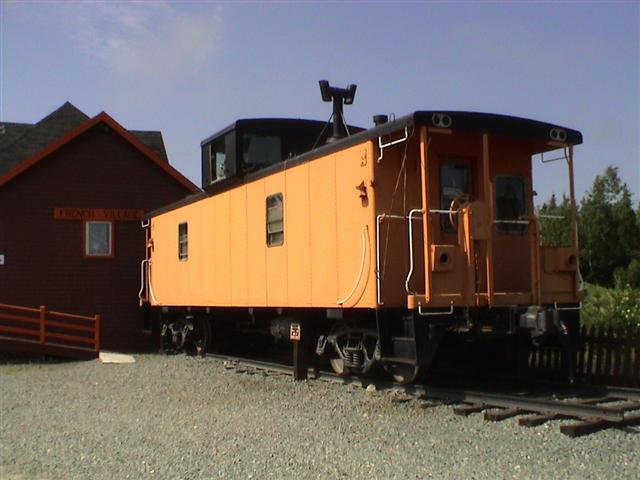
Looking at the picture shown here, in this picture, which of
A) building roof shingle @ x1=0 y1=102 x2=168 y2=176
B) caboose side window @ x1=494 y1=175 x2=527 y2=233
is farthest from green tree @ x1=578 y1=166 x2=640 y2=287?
caboose side window @ x1=494 y1=175 x2=527 y2=233

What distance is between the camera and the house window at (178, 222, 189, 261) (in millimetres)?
15031

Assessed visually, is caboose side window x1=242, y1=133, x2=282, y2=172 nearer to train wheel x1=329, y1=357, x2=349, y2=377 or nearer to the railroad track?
train wheel x1=329, y1=357, x2=349, y2=377

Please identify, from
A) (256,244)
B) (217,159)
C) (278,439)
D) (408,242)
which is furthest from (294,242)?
(278,439)

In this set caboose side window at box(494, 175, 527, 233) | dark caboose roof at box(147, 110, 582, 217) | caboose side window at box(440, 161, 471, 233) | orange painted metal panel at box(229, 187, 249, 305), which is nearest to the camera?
dark caboose roof at box(147, 110, 582, 217)

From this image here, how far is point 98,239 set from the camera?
18766 mm

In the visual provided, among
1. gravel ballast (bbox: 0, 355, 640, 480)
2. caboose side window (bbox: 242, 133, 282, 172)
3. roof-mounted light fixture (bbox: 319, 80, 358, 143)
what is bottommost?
gravel ballast (bbox: 0, 355, 640, 480)

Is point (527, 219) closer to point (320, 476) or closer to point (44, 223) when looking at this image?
point (320, 476)

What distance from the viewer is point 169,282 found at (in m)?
16.1

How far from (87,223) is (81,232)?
26 cm

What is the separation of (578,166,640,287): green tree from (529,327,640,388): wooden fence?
31.4 m

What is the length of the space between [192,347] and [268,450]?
9.93m

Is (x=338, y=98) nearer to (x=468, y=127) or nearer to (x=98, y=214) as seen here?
(x=468, y=127)

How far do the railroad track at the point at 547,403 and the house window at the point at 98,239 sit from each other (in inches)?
391

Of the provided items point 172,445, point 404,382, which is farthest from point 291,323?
point 172,445
